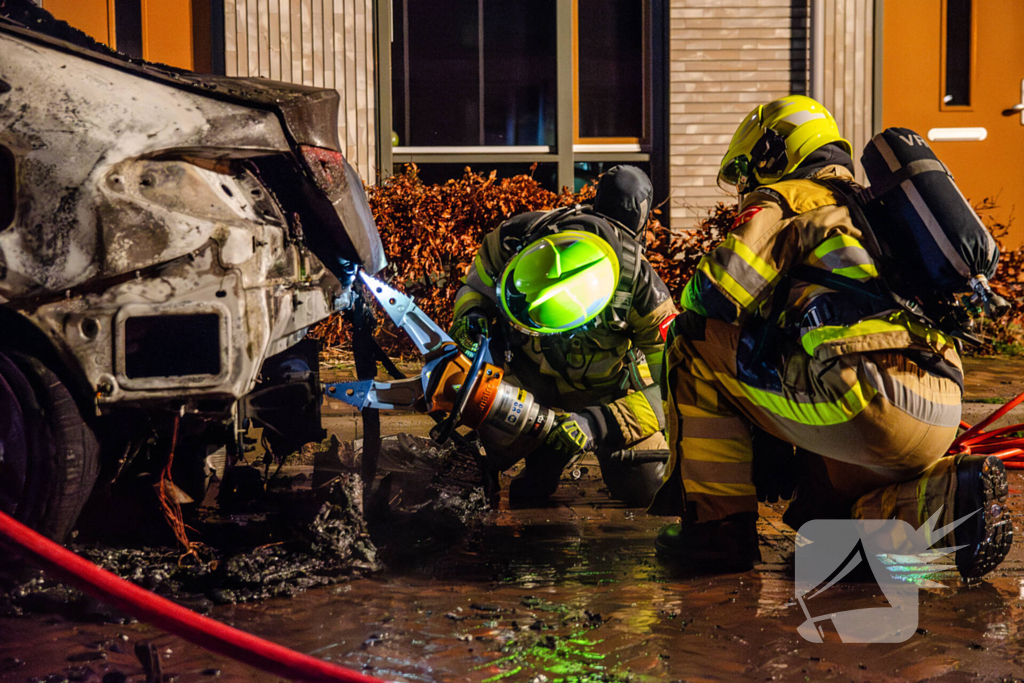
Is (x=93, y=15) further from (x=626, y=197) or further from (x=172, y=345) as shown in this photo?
(x=172, y=345)

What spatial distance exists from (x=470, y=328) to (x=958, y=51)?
7.42m

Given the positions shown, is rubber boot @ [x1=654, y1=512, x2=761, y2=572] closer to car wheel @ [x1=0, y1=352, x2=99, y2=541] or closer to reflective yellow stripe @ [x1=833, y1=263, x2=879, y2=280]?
reflective yellow stripe @ [x1=833, y1=263, x2=879, y2=280]

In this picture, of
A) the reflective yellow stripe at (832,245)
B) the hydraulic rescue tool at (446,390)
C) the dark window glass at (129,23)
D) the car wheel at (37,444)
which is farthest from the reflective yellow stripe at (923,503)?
the dark window glass at (129,23)

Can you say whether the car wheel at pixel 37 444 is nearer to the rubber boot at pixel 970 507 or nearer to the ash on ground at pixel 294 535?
the ash on ground at pixel 294 535

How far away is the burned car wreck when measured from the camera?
2537 mm

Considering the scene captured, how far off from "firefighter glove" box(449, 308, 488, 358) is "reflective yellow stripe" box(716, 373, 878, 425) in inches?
49.8

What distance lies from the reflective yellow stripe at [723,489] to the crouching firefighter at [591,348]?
2.14ft

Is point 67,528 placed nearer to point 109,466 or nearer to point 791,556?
point 109,466

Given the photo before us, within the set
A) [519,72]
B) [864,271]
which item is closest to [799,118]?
[864,271]

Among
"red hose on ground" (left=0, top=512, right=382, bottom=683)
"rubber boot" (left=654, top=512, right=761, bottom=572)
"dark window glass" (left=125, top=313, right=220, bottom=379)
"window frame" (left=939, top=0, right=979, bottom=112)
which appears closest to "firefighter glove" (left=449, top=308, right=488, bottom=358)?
"rubber boot" (left=654, top=512, right=761, bottom=572)

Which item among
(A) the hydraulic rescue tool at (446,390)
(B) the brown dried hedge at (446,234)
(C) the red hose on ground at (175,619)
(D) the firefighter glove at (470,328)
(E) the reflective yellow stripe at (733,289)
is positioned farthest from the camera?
(B) the brown dried hedge at (446,234)

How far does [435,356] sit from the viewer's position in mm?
3314

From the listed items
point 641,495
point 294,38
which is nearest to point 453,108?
point 294,38

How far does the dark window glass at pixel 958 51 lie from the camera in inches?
347
